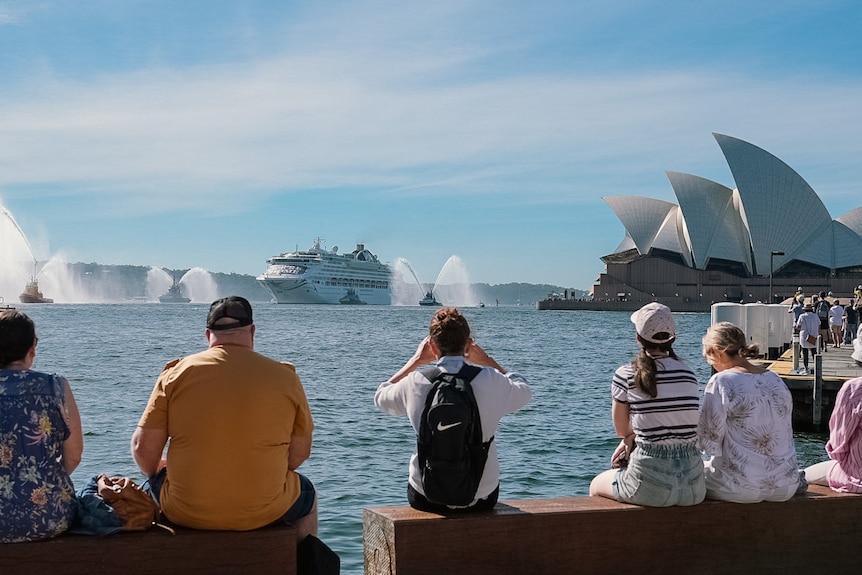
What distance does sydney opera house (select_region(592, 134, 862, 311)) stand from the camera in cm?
6347

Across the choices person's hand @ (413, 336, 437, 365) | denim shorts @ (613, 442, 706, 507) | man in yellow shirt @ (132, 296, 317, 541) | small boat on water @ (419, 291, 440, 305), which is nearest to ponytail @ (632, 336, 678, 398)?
denim shorts @ (613, 442, 706, 507)

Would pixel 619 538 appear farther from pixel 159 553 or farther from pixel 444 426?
pixel 159 553

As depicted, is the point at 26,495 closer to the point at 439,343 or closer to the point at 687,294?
the point at 439,343

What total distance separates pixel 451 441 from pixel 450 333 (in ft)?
1.17

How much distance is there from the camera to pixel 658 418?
3.43 metres

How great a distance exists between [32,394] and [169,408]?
394 millimetres

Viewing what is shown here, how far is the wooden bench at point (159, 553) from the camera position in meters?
3.02

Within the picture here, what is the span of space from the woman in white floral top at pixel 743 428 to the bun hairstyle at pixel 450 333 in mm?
941

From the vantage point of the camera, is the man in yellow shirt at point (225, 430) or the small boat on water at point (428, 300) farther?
the small boat on water at point (428, 300)

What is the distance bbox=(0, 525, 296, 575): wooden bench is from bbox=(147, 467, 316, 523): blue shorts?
8 centimetres

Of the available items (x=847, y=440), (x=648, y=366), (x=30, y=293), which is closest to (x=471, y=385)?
(x=648, y=366)

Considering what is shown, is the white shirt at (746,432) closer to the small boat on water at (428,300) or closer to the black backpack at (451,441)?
the black backpack at (451,441)

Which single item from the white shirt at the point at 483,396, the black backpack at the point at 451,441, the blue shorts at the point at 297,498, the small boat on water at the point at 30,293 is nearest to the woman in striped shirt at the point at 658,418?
the white shirt at the point at 483,396

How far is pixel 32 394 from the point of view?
2.91 m
